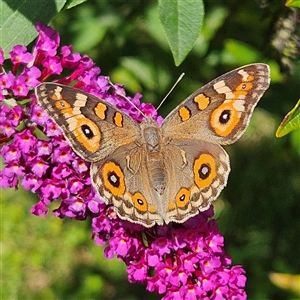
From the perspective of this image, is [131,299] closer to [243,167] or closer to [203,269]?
[243,167]

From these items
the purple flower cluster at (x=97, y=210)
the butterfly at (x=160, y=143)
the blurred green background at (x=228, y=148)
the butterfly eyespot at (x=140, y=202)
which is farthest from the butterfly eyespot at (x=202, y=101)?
the blurred green background at (x=228, y=148)

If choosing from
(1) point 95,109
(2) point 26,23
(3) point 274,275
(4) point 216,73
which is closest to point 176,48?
(1) point 95,109

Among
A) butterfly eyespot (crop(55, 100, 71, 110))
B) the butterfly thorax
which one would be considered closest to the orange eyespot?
the butterfly thorax

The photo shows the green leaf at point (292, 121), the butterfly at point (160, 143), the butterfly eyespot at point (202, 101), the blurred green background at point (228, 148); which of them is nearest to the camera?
the green leaf at point (292, 121)

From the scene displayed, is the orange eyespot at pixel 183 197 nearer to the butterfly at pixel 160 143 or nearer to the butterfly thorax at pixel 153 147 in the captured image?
the butterfly at pixel 160 143

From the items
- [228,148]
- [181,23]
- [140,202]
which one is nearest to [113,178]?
[140,202]
